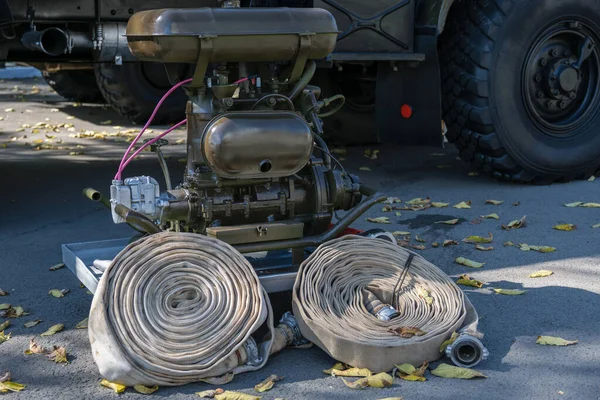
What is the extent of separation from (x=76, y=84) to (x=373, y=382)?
6.99 m

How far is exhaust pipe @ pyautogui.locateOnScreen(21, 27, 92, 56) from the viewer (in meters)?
5.16

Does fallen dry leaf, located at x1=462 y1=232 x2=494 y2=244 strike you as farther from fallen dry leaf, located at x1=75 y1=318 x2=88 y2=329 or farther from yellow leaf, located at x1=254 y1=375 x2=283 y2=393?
fallen dry leaf, located at x1=75 y1=318 x2=88 y2=329

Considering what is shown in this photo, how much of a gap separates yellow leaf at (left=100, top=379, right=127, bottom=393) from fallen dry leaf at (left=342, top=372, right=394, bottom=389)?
2.49 ft

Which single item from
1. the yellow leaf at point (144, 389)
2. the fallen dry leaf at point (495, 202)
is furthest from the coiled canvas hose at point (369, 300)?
the fallen dry leaf at point (495, 202)

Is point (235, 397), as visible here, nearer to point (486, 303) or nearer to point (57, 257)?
point (486, 303)

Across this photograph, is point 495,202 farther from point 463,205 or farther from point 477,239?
point 477,239

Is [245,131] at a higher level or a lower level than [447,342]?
higher

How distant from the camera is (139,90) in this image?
308 inches

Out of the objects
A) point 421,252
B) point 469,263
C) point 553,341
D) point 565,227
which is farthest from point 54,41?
point 553,341

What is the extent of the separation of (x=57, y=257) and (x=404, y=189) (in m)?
2.41

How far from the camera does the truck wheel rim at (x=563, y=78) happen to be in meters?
5.86

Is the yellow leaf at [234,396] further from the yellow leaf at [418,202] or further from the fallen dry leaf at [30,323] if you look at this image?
the yellow leaf at [418,202]

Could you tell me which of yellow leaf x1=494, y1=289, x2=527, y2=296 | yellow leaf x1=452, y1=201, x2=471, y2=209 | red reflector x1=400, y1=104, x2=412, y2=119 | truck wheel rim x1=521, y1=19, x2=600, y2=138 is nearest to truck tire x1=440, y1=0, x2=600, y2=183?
truck wheel rim x1=521, y1=19, x2=600, y2=138

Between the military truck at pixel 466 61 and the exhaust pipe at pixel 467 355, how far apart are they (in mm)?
2392
